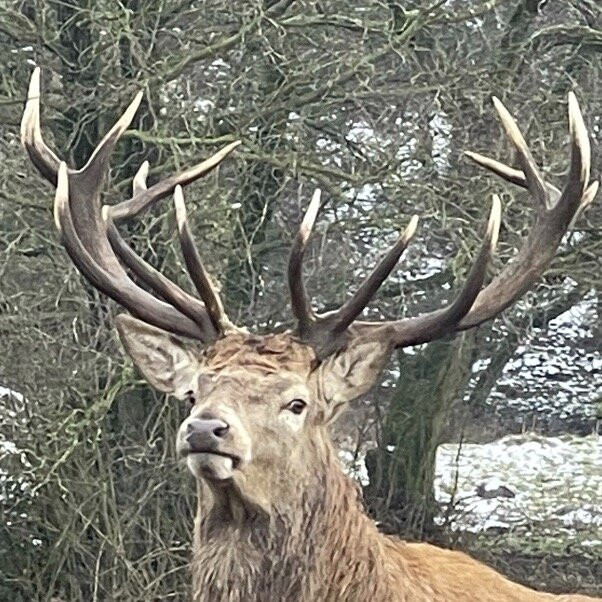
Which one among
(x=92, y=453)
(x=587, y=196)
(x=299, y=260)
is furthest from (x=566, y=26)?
(x=299, y=260)

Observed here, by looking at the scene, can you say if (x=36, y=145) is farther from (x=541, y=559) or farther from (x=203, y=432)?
(x=541, y=559)

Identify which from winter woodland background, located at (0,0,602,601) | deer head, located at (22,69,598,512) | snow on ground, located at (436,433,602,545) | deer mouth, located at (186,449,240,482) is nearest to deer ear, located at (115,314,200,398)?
deer head, located at (22,69,598,512)

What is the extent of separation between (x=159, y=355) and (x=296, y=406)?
724 mm

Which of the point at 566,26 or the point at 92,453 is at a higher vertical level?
the point at 566,26

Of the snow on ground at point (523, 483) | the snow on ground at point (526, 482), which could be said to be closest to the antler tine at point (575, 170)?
the snow on ground at point (523, 483)

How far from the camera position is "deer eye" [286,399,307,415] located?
192 inches

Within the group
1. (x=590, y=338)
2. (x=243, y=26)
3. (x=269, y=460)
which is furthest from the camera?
(x=590, y=338)

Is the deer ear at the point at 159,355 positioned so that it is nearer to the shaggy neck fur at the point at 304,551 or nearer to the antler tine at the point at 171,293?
the antler tine at the point at 171,293

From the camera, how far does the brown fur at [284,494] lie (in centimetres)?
474

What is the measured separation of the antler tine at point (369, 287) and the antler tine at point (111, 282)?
20.3 inches

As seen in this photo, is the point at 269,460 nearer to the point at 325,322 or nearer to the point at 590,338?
→ the point at 325,322

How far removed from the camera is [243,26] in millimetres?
9406

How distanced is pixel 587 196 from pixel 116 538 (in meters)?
5.07

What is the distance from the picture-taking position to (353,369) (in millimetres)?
5180
